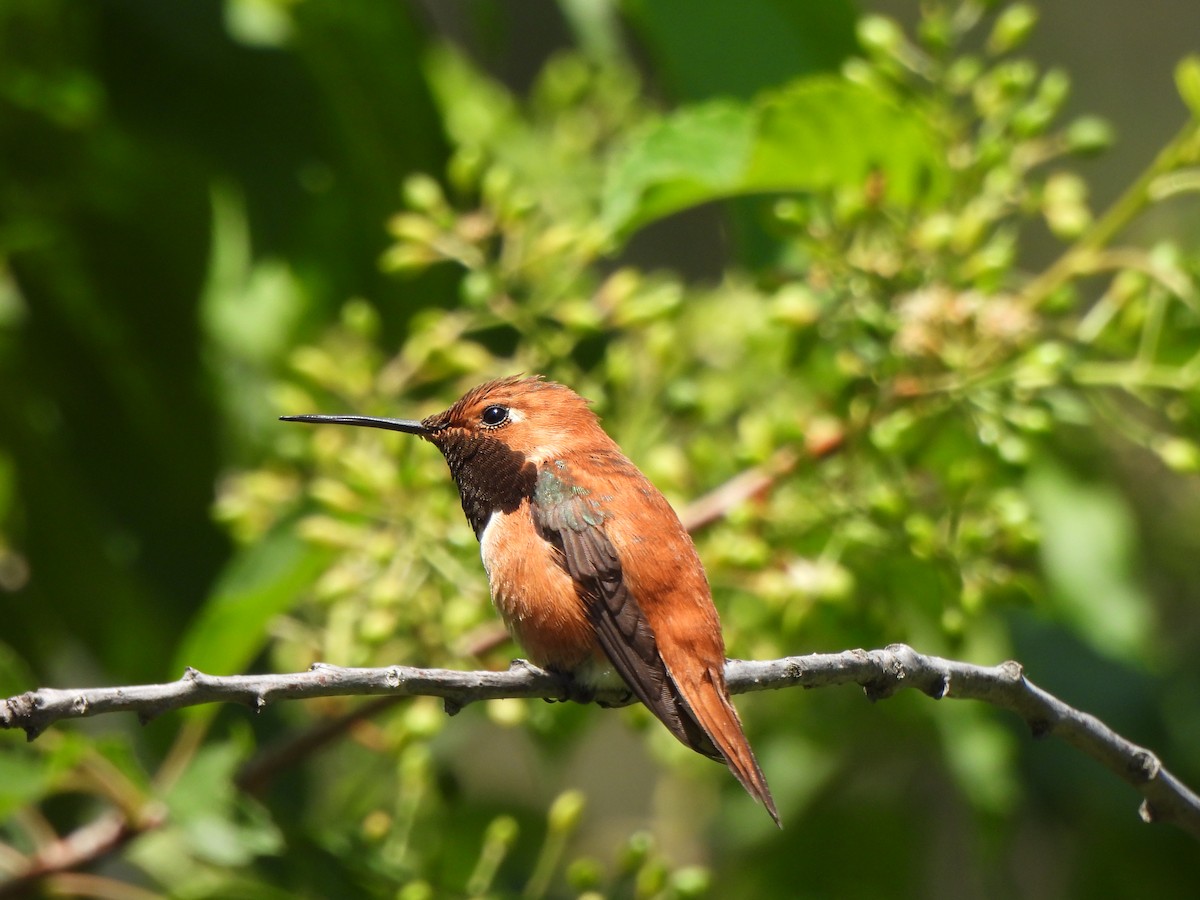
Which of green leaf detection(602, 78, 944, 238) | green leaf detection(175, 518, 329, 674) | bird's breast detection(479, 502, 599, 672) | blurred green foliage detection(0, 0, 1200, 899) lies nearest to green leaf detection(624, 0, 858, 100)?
blurred green foliage detection(0, 0, 1200, 899)

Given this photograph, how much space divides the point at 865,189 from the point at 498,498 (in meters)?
0.86

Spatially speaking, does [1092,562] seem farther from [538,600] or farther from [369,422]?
[369,422]

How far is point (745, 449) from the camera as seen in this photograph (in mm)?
2508

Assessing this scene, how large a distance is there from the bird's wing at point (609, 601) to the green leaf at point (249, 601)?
452 mm

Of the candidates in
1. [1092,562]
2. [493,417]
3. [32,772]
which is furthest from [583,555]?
[1092,562]

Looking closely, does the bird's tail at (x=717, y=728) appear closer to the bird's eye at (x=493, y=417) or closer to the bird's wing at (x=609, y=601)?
the bird's wing at (x=609, y=601)

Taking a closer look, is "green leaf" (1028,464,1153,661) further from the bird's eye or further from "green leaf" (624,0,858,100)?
the bird's eye

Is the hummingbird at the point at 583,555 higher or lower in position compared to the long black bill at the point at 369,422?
lower

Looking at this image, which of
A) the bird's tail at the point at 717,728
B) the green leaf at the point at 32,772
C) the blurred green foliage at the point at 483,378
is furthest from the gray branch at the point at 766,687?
the green leaf at the point at 32,772

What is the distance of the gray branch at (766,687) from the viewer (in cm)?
133

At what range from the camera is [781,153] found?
2.50 m

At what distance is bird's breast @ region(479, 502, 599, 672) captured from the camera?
224cm

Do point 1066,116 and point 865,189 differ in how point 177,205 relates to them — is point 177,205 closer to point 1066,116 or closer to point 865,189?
point 865,189

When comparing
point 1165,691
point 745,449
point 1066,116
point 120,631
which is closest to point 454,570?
point 745,449
